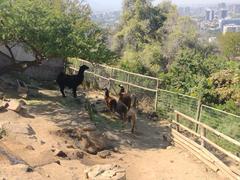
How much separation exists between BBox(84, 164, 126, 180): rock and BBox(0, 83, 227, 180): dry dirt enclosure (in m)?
0.28

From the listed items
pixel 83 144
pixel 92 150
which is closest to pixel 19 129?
pixel 83 144

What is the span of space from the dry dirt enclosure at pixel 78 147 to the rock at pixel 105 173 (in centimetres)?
28

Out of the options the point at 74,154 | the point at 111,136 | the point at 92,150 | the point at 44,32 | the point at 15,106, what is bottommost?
the point at 111,136

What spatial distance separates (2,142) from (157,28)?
101 ft

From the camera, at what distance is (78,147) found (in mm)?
11125

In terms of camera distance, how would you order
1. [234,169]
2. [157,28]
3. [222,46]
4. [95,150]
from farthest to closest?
[222,46] < [157,28] < [95,150] < [234,169]

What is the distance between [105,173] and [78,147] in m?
3.01

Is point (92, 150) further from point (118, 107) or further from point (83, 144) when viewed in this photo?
point (118, 107)

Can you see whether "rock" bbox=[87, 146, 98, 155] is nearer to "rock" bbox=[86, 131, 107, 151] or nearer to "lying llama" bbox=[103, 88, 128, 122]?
"rock" bbox=[86, 131, 107, 151]

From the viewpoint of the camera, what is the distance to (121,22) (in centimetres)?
4047

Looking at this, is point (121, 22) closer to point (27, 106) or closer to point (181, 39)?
point (181, 39)

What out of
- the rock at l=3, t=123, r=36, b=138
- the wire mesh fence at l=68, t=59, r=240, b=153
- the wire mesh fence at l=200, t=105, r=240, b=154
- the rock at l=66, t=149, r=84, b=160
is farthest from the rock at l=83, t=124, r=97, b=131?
the wire mesh fence at l=200, t=105, r=240, b=154

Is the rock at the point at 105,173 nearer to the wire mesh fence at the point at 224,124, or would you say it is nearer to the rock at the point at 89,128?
the rock at the point at 89,128

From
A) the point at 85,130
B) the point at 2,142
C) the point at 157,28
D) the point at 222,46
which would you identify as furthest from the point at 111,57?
the point at 222,46
